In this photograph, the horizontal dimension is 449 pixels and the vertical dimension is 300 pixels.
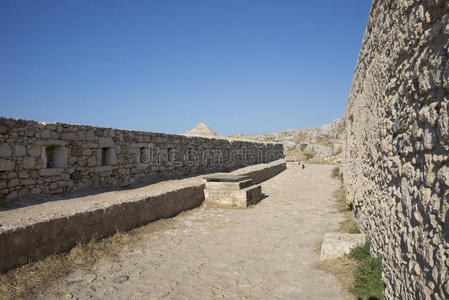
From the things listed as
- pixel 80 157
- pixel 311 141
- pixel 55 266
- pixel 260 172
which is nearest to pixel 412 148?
pixel 55 266

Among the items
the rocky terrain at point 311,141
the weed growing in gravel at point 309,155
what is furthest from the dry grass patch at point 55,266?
the weed growing in gravel at point 309,155

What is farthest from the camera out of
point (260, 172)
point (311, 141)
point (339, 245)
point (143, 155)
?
point (311, 141)

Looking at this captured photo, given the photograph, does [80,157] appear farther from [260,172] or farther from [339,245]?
[260,172]

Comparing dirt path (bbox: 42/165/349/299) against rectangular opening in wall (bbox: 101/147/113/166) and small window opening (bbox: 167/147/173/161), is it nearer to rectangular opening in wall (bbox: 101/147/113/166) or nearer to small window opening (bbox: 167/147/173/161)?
rectangular opening in wall (bbox: 101/147/113/166)

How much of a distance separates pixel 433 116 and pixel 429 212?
2.08ft

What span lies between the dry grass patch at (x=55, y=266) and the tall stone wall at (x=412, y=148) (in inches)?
150

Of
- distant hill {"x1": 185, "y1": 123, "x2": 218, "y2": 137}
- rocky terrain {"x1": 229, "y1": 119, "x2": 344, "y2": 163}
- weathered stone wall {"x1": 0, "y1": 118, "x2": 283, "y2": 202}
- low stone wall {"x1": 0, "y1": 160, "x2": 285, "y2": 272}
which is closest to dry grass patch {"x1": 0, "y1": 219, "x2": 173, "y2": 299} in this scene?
low stone wall {"x1": 0, "y1": 160, "x2": 285, "y2": 272}

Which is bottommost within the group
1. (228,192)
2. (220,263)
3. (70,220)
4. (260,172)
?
(220,263)

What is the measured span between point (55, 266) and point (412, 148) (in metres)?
4.46

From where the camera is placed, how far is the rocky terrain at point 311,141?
27.5 metres

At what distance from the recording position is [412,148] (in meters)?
2.37

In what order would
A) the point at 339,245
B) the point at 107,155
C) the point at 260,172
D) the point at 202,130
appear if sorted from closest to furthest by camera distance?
the point at 339,245, the point at 107,155, the point at 260,172, the point at 202,130

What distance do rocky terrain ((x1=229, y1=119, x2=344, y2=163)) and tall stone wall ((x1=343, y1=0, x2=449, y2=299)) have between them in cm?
2258

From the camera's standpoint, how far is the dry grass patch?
10.9ft
